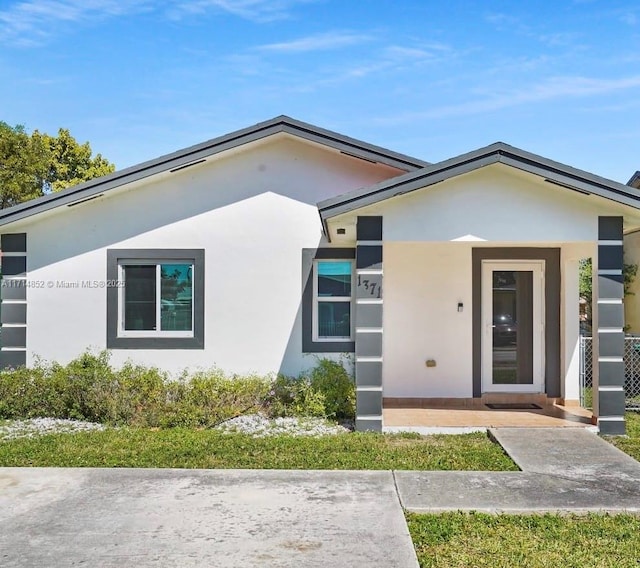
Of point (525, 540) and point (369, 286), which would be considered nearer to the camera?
point (525, 540)

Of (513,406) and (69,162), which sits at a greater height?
(69,162)

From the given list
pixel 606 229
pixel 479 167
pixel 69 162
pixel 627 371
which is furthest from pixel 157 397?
pixel 69 162

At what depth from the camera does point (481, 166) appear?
8.90 m

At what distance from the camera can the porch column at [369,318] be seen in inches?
365

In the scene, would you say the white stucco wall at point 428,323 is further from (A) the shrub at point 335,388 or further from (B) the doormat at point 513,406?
(A) the shrub at point 335,388

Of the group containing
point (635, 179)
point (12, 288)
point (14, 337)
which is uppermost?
point (635, 179)

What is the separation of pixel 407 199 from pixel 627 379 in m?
6.87

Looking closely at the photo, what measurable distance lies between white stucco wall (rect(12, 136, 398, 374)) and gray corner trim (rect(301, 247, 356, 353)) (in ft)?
0.46

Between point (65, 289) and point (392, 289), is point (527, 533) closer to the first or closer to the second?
point (392, 289)

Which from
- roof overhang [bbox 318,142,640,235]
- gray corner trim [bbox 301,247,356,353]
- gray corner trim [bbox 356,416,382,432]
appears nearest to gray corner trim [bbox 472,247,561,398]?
gray corner trim [bbox 301,247,356,353]

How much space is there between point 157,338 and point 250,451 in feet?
12.5

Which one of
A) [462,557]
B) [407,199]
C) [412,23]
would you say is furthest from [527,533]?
[412,23]

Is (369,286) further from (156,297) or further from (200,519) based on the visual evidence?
(200,519)

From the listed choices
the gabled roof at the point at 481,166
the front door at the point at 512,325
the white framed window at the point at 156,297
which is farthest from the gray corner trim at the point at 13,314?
the front door at the point at 512,325
